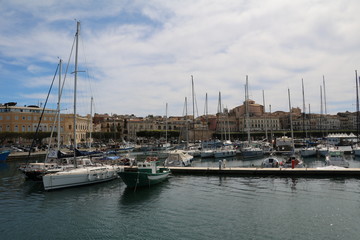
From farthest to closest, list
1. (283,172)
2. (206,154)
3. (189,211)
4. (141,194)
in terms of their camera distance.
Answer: (206,154), (283,172), (141,194), (189,211)

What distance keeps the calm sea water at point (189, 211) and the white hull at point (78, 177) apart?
652mm

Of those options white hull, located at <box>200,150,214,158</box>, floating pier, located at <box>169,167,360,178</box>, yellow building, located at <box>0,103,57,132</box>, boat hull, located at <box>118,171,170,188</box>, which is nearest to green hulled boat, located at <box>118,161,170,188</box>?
boat hull, located at <box>118,171,170,188</box>

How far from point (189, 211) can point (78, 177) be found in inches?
471

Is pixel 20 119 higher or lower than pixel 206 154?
higher

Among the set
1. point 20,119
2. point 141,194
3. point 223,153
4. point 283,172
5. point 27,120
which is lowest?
point 141,194

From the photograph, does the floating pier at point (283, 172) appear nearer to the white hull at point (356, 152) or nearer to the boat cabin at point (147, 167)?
the boat cabin at point (147, 167)

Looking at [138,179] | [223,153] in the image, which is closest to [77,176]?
[138,179]

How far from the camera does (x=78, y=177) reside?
25656mm

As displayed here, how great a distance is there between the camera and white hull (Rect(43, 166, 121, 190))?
79.8 ft

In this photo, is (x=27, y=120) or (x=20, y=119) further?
(x=27, y=120)

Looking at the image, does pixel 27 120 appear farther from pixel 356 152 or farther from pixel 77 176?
pixel 356 152

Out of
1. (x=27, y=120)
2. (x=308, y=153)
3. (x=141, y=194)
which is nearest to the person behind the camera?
(x=141, y=194)

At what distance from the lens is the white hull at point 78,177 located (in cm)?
2431

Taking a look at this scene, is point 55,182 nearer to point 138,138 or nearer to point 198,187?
point 198,187
